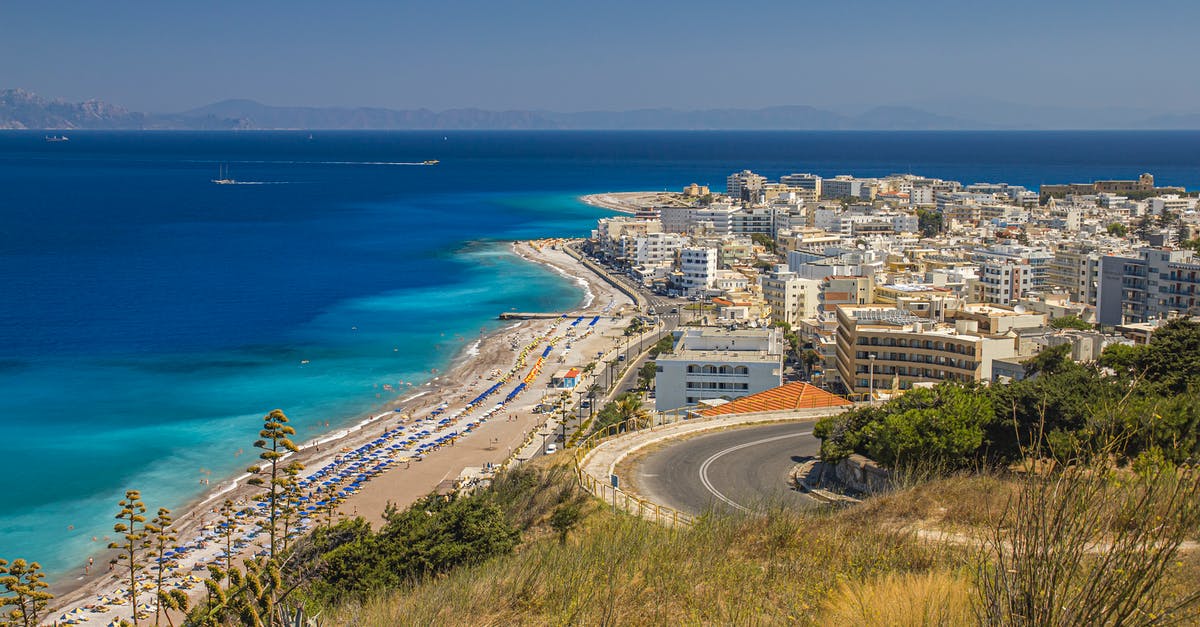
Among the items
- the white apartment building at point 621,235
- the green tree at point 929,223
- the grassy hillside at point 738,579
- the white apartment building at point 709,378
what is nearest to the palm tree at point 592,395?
the white apartment building at point 709,378

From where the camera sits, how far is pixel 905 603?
5160mm

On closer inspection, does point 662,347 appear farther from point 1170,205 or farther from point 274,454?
point 1170,205

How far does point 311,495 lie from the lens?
2319cm

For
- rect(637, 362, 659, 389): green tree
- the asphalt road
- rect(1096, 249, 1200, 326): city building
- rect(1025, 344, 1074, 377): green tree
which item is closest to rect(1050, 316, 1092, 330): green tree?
rect(1096, 249, 1200, 326): city building

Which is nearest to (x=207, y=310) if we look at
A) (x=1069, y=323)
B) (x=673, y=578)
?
(x=1069, y=323)

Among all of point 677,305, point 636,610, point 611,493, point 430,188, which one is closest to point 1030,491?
point 636,610

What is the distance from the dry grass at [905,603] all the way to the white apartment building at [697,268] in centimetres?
4985

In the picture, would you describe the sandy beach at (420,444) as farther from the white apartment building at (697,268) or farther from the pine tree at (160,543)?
the white apartment building at (697,268)

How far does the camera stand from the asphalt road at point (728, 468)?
1222 cm

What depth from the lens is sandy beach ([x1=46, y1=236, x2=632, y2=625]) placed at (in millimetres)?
19062

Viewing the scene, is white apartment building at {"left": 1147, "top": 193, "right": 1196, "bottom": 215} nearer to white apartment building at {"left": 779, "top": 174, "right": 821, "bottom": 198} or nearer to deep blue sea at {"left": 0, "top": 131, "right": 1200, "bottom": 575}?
white apartment building at {"left": 779, "top": 174, "right": 821, "bottom": 198}

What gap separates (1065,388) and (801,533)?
23.1 feet

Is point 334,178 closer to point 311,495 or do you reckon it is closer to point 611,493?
point 311,495

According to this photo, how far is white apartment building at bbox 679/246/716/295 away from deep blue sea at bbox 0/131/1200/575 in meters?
6.47
